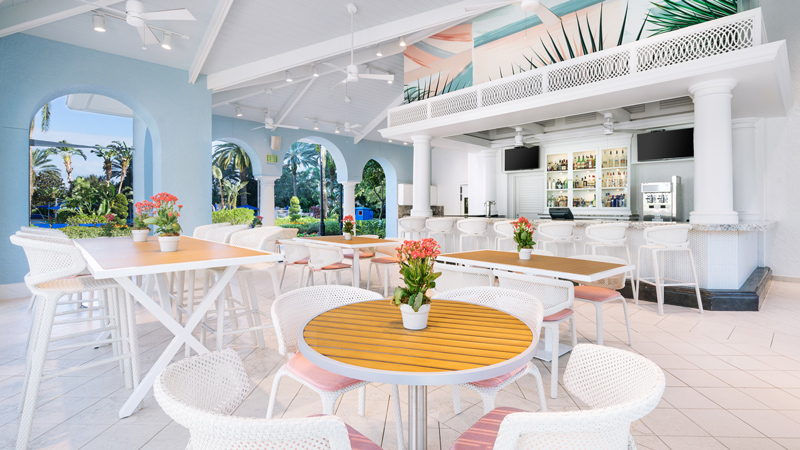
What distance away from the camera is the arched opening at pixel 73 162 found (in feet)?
36.3

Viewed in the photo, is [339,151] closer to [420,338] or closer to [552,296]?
[552,296]

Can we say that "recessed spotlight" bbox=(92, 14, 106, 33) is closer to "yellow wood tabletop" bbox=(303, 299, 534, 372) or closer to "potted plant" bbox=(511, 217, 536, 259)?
"yellow wood tabletop" bbox=(303, 299, 534, 372)

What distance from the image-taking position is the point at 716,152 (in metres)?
4.66

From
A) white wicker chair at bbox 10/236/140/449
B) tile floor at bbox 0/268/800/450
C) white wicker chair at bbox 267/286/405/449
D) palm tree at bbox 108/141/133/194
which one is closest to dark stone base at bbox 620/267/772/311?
tile floor at bbox 0/268/800/450

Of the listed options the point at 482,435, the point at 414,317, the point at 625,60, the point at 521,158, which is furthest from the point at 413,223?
the point at 482,435

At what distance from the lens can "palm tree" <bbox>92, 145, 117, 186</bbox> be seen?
12141mm

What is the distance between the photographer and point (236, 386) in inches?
46.0

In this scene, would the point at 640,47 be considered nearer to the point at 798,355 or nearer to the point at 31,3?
the point at 798,355

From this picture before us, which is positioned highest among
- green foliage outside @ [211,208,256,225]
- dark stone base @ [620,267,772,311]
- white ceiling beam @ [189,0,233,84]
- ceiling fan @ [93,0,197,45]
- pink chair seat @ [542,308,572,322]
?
white ceiling beam @ [189,0,233,84]

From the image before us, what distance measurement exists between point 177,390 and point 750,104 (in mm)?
7511

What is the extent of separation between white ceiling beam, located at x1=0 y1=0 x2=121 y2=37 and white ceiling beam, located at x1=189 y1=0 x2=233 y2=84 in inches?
43.5

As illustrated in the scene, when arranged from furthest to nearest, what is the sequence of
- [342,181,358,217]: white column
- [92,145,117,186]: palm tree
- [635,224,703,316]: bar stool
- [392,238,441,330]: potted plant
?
[342,181,358,217]: white column → [92,145,117,186]: palm tree → [635,224,703,316]: bar stool → [392,238,441,330]: potted plant

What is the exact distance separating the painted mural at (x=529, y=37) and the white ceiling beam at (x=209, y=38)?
4.08m

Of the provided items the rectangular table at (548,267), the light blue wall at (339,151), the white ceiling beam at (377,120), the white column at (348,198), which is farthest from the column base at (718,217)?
the light blue wall at (339,151)
